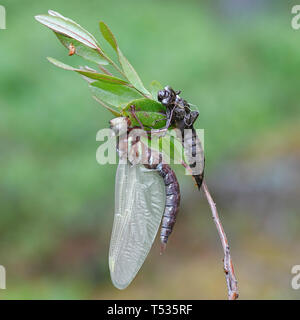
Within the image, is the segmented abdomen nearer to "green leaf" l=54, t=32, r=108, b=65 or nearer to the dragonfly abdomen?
the dragonfly abdomen

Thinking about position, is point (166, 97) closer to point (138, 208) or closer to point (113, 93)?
point (113, 93)

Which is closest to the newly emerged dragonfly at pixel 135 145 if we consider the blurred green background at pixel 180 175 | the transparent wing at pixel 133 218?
the transparent wing at pixel 133 218

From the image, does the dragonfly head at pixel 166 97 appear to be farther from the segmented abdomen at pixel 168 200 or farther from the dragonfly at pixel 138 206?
the segmented abdomen at pixel 168 200

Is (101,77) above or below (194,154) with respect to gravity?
above

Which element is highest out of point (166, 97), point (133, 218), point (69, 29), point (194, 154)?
point (69, 29)

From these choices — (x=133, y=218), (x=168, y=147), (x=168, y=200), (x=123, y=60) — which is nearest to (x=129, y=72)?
(x=123, y=60)

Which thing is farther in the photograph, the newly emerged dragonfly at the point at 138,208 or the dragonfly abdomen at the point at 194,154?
the newly emerged dragonfly at the point at 138,208

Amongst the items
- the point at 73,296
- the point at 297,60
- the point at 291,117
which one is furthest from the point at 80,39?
the point at 297,60

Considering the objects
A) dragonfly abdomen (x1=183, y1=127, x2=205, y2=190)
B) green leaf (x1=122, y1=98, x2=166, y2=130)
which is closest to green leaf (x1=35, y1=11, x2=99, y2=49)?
green leaf (x1=122, y1=98, x2=166, y2=130)
